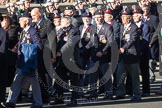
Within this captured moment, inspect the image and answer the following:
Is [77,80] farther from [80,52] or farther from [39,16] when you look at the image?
[39,16]

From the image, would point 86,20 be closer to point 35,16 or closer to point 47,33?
point 47,33

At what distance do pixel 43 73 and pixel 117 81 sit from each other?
165 cm

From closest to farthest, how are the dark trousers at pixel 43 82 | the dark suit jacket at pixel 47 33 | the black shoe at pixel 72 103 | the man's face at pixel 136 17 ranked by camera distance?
1. the dark suit jacket at pixel 47 33
2. the black shoe at pixel 72 103
3. the dark trousers at pixel 43 82
4. the man's face at pixel 136 17

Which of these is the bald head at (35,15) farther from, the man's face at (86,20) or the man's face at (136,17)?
the man's face at (136,17)

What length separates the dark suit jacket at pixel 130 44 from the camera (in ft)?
40.8

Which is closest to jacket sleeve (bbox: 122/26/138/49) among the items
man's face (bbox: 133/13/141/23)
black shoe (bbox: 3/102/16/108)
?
man's face (bbox: 133/13/141/23)

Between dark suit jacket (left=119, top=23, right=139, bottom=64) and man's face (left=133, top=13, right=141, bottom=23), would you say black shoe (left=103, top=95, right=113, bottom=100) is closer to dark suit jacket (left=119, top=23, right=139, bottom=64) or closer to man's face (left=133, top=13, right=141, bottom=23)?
dark suit jacket (left=119, top=23, right=139, bottom=64)

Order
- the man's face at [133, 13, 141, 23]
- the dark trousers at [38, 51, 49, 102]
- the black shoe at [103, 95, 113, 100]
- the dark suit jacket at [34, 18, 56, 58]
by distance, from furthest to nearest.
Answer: the man's face at [133, 13, 141, 23] → the black shoe at [103, 95, 113, 100] → the dark trousers at [38, 51, 49, 102] → the dark suit jacket at [34, 18, 56, 58]

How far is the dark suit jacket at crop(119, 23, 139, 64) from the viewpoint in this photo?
1245cm

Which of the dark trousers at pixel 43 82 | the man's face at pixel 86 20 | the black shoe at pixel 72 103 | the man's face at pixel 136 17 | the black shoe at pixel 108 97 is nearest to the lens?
the black shoe at pixel 72 103

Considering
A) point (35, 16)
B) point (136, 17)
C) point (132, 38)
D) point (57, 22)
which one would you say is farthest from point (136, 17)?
point (35, 16)

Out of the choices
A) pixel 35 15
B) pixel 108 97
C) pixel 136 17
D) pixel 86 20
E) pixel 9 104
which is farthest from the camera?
pixel 136 17

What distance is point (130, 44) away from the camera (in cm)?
1244

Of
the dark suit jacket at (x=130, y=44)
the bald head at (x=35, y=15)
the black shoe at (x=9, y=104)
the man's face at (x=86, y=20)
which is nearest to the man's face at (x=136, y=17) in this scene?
the dark suit jacket at (x=130, y=44)
